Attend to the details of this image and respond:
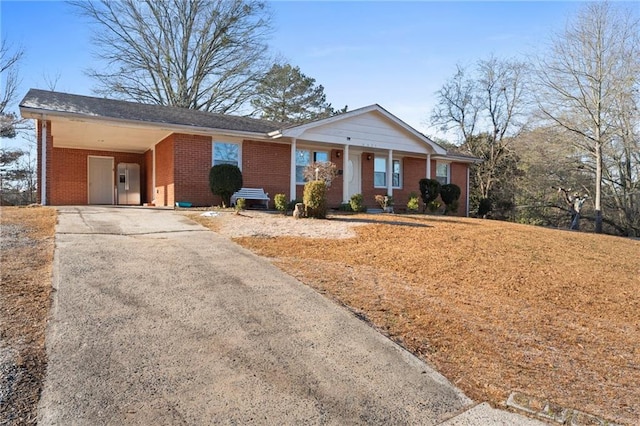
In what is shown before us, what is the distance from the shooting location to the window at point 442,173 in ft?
67.6

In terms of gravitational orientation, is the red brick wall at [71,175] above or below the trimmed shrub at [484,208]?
above

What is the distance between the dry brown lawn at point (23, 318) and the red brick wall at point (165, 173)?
23.0ft

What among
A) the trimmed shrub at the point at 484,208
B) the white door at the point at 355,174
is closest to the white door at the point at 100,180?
the white door at the point at 355,174

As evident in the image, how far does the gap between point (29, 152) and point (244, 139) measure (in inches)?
715

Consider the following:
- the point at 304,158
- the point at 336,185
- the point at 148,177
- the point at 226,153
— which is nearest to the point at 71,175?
the point at 148,177

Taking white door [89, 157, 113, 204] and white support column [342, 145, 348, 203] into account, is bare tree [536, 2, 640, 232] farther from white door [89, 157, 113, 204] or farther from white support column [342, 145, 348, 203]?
white door [89, 157, 113, 204]

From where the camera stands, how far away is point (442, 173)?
68.3 feet

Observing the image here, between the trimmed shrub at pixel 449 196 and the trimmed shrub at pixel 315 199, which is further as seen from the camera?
the trimmed shrub at pixel 449 196

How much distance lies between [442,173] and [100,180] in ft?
53.6

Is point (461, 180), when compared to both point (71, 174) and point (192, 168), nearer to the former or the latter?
point (192, 168)

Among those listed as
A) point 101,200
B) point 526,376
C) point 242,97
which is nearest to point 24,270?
point 526,376

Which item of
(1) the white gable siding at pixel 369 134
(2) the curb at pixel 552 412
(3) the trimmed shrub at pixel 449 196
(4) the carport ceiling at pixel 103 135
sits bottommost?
(2) the curb at pixel 552 412

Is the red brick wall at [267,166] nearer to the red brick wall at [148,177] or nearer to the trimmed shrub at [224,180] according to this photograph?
the trimmed shrub at [224,180]

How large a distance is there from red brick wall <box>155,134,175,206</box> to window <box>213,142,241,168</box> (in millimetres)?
1487
